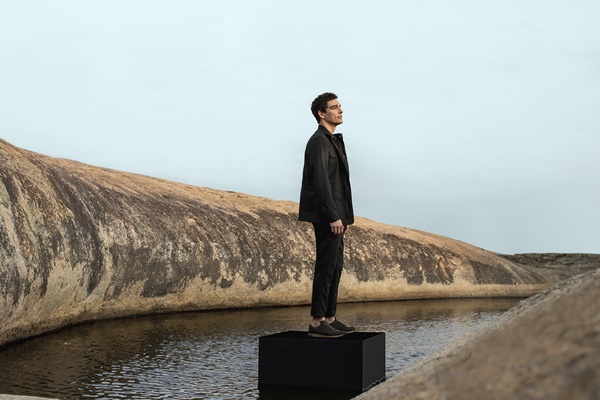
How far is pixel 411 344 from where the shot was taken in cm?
519

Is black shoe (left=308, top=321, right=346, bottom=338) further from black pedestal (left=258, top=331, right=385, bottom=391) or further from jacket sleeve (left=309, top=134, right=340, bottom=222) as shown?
jacket sleeve (left=309, top=134, right=340, bottom=222)

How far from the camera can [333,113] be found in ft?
12.7

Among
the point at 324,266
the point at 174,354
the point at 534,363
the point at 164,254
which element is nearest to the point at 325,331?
the point at 324,266

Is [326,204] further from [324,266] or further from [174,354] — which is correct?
[174,354]

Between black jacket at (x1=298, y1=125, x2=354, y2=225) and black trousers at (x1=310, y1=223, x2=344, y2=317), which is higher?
black jacket at (x1=298, y1=125, x2=354, y2=225)

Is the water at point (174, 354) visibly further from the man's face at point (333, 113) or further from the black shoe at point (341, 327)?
the man's face at point (333, 113)

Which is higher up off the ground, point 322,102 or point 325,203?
point 322,102

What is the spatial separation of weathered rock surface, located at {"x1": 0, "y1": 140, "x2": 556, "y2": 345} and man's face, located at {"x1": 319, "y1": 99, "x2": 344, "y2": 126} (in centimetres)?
250

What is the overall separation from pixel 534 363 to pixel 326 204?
238 cm

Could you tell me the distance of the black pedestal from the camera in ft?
11.6

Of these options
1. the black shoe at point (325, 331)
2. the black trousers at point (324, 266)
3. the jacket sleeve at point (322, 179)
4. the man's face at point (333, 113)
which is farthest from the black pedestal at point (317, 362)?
the man's face at point (333, 113)

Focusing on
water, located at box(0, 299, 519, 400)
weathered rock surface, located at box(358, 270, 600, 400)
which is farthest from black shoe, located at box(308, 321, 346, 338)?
weathered rock surface, located at box(358, 270, 600, 400)

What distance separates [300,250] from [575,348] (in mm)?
8753

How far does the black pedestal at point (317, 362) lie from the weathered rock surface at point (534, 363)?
205 cm
